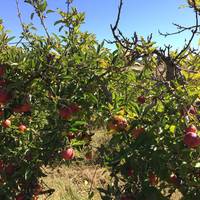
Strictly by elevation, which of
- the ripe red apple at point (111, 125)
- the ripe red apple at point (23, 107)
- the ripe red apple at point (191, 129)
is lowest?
the ripe red apple at point (191, 129)

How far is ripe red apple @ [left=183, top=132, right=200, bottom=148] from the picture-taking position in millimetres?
2094

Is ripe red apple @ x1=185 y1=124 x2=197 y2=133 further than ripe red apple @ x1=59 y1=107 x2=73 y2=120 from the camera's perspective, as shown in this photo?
No

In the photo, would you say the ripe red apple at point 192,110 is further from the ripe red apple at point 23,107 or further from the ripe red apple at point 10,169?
the ripe red apple at point 10,169

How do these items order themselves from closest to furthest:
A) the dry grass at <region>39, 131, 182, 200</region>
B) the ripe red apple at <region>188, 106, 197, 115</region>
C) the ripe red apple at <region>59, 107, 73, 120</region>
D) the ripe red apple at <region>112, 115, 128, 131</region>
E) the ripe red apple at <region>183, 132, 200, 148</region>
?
the ripe red apple at <region>183, 132, 200, 148</region> → the ripe red apple at <region>188, 106, 197, 115</region> → the ripe red apple at <region>112, 115, 128, 131</region> → the ripe red apple at <region>59, 107, 73, 120</region> → the dry grass at <region>39, 131, 182, 200</region>

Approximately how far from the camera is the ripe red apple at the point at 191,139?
6.87ft

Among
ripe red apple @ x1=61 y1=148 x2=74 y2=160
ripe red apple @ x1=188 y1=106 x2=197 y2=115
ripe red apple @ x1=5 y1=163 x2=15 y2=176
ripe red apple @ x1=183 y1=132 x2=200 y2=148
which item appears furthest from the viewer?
ripe red apple @ x1=5 y1=163 x2=15 y2=176

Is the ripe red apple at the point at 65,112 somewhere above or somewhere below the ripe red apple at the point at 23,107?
below

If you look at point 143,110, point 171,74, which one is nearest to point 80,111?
point 143,110

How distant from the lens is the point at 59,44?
300 cm

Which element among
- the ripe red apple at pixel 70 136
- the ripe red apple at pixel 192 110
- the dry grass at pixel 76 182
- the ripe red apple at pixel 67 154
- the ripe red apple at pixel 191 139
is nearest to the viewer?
the ripe red apple at pixel 191 139

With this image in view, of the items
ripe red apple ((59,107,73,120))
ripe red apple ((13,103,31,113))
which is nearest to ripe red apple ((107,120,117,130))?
ripe red apple ((59,107,73,120))

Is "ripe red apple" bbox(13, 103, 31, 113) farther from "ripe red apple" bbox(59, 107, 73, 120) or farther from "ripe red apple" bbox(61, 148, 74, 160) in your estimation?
"ripe red apple" bbox(61, 148, 74, 160)

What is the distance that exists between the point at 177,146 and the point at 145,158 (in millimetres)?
238

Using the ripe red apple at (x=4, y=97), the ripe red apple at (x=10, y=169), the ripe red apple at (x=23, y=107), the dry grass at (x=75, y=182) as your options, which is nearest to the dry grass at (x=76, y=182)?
the dry grass at (x=75, y=182)
